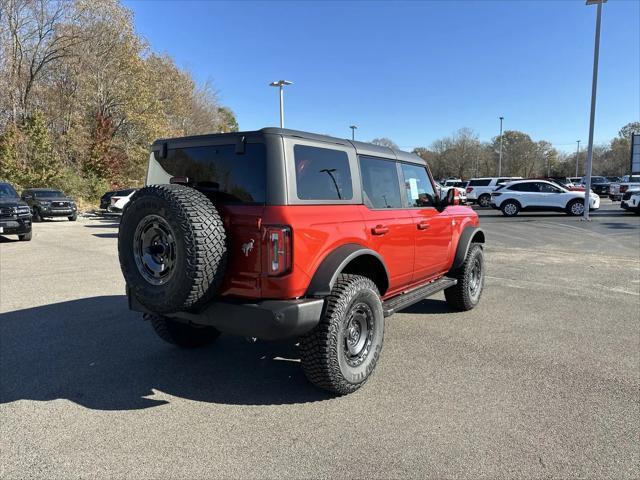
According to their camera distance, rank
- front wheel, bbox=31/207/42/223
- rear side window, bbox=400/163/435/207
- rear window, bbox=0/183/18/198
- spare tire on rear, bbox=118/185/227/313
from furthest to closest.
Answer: front wheel, bbox=31/207/42/223 → rear window, bbox=0/183/18/198 → rear side window, bbox=400/163/435/207 → spare tire on rear, bbox=118/185/227/313

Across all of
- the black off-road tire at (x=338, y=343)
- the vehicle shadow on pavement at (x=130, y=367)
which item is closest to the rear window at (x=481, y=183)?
the vehicle shadow on pavement at (x=130, y=367)

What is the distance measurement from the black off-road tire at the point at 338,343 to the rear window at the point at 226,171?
935 mm

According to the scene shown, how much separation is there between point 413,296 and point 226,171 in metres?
2.28

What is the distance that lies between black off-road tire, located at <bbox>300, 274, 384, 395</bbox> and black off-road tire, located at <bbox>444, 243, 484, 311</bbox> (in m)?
2.46

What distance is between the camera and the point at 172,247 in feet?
10.4

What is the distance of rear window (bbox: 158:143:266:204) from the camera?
3.27 m

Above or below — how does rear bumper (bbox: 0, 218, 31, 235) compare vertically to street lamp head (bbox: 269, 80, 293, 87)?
below

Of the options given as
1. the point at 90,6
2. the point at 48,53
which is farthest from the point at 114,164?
the point at 90,6

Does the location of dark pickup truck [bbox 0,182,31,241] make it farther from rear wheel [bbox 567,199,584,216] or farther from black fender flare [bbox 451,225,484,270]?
rear wheel [bbox 567,199,584,216]

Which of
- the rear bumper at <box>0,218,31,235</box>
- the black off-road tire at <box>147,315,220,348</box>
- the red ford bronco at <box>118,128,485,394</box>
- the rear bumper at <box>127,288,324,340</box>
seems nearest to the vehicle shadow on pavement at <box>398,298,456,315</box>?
the red ford bronco at <box>118,128,485,394</box>

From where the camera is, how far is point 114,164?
3378cm

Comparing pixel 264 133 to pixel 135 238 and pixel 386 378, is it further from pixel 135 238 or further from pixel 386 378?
pixel 386 378

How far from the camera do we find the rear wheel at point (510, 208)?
2233 cm

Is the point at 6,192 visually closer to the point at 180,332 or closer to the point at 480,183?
the point at 180,332
